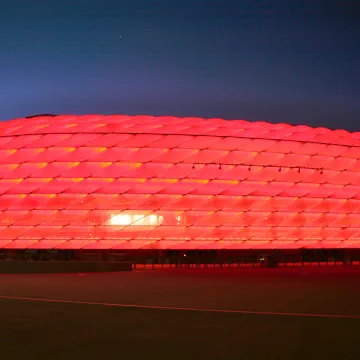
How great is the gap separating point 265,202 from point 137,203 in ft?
24.3

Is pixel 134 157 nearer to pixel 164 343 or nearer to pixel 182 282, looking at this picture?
pixel 182 282

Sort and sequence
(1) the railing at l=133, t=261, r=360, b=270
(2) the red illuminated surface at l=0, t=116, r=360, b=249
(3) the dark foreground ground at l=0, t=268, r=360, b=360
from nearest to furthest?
1. (3) the dark foreground ground at l=0, t=268, r=360, b=360
2. (2) the red illuminated surface at l=0, t=116, r=360, b=249
3. (1) the railing at l=133, t=261, r=360, b=270

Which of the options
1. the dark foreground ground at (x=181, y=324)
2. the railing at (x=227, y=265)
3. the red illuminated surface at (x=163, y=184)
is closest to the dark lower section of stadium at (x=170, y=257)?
the railing at (x=227, y=265)

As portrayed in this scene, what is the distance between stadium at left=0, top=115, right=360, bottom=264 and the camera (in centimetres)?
3006

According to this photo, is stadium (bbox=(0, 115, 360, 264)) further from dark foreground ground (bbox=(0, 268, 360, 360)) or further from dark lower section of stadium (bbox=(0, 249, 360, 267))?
dark foreground ground (bbox=(0, 268, 360, 360))

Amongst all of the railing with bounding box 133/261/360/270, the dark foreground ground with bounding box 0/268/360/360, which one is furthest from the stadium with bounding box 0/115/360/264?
the dark foreground ground with bounding box 0/268/360/360

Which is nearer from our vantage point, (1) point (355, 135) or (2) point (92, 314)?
(2) point (92, 314)

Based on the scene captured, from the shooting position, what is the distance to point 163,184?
30141 mm

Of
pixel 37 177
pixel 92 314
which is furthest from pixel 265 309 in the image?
pixel 37 177

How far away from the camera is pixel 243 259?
34781mm

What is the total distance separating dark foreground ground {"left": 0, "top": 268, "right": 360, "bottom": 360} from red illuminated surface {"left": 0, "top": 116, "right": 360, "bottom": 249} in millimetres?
12602

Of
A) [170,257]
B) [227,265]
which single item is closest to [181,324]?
[227,265]

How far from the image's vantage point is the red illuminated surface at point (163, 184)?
30.1 m

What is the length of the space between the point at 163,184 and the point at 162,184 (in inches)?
2.2
